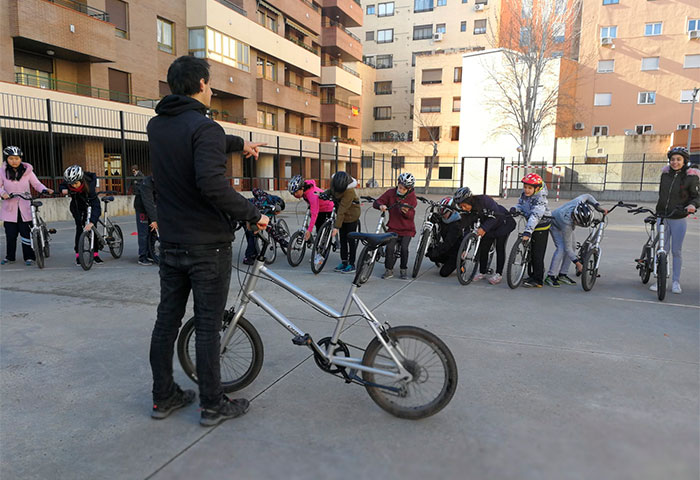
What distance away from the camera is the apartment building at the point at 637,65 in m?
40.0

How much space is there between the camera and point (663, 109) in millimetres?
40656

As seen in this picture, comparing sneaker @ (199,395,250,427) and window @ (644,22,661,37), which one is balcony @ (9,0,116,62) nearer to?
sneaker @ (199,395,250,427)

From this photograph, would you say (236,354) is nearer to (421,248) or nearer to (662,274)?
(421,248)

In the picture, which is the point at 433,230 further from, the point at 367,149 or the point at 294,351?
the point at 367,149

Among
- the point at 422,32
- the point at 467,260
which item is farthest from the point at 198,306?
the point at 422,32

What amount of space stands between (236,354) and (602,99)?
46569mm

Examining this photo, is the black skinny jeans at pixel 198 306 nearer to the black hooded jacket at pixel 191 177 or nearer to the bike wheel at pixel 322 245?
the black hooded jacket at pixel 191 177

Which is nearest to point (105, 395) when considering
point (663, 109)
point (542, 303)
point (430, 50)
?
point (542, 303)

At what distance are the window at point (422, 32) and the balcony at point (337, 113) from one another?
50.3 feet

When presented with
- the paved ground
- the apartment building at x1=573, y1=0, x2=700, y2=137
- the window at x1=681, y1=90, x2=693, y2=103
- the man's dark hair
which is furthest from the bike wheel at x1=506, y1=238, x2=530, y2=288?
the window at x1=681, y1=90, x2=693, y2=103

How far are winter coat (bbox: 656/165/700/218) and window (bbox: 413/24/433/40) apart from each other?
173 ft

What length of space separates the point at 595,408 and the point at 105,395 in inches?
Answer: 127

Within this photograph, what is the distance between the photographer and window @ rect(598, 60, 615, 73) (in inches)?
1639

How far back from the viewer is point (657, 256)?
6273 millimetres
